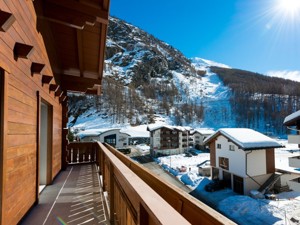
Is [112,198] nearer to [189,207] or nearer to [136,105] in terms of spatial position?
[189,207]

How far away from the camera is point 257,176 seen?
14.1m

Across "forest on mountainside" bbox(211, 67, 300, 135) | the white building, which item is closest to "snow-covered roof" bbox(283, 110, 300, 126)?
the white building

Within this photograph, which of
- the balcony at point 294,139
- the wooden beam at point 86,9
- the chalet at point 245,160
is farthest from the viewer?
the chalet at point 245,160

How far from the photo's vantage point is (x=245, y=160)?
13625 mm

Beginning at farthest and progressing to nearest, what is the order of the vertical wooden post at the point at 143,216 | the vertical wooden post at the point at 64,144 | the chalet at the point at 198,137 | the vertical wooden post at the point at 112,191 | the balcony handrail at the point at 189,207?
the chalet at the point at 198,137 → the vertical wooden post at the point at 64,144 → the vertical wooden post at the point at 112,191 → the vertical wooden post at the point at 143,216 → the balcony handrail at the point at 189,207

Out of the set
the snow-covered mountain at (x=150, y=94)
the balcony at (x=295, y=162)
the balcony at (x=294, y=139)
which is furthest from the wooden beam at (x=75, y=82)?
the snow-covered mountain at (x=150, y=94)

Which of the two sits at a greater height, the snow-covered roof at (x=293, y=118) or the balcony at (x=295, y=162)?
the snow-covered roof at (x=293, y=118)

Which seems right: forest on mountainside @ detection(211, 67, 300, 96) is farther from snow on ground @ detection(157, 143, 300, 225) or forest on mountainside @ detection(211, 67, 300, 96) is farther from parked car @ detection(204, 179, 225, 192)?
snow on ground @ detection(157, 143, 300, 225)

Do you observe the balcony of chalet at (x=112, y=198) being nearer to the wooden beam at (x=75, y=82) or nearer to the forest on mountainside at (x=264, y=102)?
the wooden beam at (x=75, y=82)

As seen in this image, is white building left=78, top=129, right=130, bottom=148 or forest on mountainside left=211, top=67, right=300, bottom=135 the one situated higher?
forest on mountainside left=211, top=67, right=300, bottom=135

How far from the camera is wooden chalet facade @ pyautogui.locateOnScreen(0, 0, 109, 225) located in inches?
68.8

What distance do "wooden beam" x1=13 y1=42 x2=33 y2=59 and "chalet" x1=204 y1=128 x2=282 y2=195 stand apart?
13.9 metres

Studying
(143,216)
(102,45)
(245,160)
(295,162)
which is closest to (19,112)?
(143,216)

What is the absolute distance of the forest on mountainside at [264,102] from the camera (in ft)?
188
